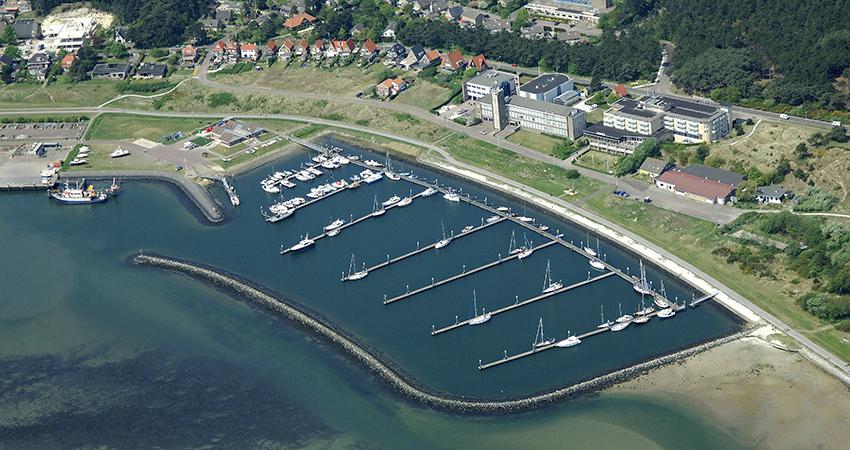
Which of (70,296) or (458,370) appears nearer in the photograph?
(458,370)

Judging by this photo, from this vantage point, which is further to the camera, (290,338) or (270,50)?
(270,50)

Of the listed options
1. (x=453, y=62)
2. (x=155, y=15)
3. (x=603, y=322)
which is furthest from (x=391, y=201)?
(x=155, y=15)

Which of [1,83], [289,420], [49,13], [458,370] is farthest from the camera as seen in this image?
[49,13]

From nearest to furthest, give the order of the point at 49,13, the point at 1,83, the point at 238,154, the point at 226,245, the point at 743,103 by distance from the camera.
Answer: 1. the point at 226,245
2. the point at 743,103
3. the point at 238,154
4. the point at 1,83
5. the point at 49,13

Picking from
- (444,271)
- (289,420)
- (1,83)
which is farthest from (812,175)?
(1,83)

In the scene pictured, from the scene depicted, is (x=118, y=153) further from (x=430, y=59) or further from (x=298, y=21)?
(x=298, y=21)

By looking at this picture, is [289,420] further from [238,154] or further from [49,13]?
[49,13]
